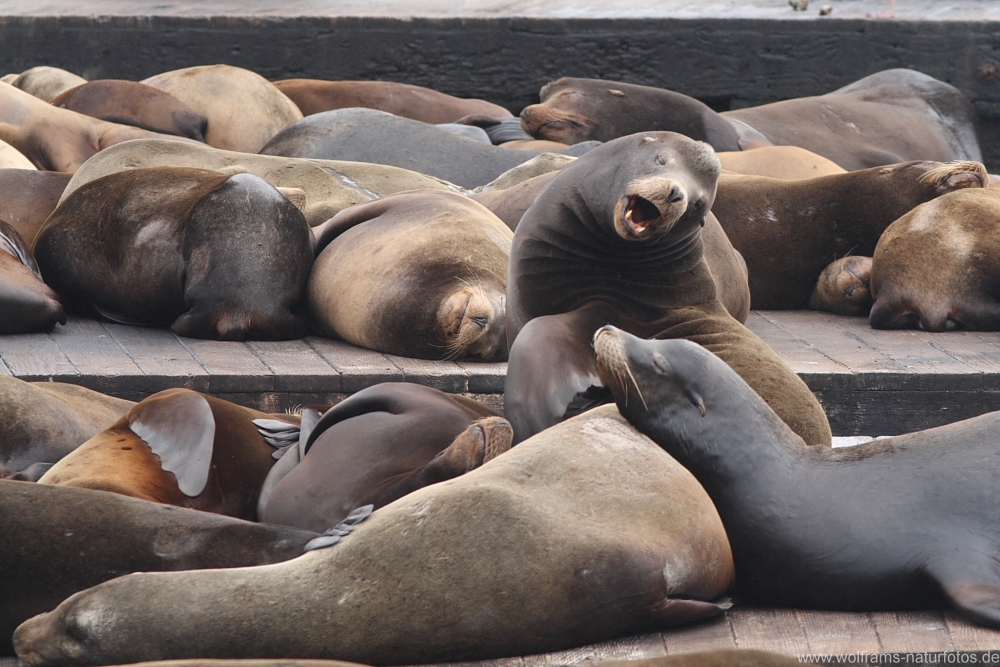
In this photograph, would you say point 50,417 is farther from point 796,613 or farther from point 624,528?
point 796,613

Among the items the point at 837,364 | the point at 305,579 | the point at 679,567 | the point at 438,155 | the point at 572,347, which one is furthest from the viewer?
the point at 438,155

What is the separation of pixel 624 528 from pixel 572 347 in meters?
1.15

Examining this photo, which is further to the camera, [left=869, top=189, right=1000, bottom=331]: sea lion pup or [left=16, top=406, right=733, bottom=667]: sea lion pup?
[left=869, top=189, right=1000, bottom=331]: sea lion pup

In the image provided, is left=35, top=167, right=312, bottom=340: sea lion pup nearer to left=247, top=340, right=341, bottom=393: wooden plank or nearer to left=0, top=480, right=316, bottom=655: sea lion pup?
left=247, top=340, right=341, bottom=393: wooden plank

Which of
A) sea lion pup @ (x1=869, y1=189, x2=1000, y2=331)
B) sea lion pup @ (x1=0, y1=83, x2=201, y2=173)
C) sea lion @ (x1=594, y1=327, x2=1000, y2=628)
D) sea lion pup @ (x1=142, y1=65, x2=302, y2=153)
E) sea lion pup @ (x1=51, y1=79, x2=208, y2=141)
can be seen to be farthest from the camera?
sea lion pup @ (x1=142, y1=65, x2=302, y2=153)

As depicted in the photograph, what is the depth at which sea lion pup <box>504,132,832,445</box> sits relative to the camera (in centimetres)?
412

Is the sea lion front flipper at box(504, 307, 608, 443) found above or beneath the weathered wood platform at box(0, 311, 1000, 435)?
above

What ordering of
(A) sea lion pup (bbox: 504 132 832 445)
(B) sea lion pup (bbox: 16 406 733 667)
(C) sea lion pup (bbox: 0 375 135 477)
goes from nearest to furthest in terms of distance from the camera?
(B) sea lion pup (bbox: 16 406 733 667), (C) sea lion pup (bbox: 0 375 135 477), (A) sea lion pup (bbox: 504 132 832 445)

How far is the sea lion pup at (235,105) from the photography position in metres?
9.11

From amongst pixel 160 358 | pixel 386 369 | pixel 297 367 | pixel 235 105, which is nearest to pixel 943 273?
pixel 386 369

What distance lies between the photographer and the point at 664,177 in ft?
13.8

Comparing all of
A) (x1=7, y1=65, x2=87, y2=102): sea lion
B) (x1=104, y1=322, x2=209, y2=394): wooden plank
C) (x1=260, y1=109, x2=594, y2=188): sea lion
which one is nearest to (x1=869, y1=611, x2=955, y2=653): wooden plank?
(x1=104, y1=322, x2=209, y2=394): wooden plank

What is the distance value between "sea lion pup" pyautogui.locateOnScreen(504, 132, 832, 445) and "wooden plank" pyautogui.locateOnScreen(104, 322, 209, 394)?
48.9 inches

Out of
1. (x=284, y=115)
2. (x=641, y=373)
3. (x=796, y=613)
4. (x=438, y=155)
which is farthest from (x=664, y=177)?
(x=284, y=115)
